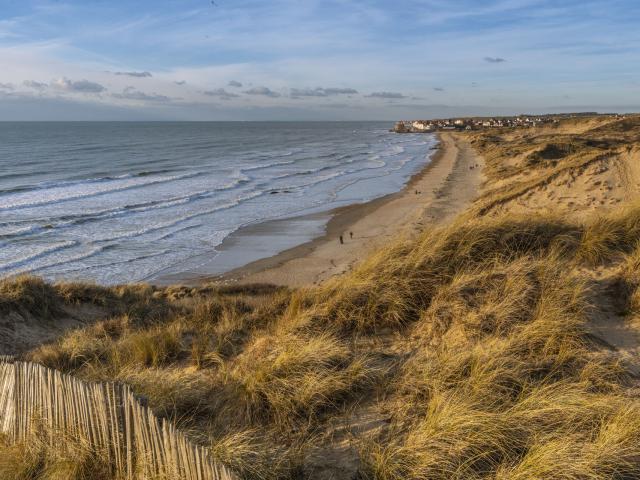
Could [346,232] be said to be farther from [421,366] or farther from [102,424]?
[102,424]

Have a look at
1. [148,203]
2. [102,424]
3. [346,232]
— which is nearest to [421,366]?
[102,424]

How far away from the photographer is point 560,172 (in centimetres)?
1912

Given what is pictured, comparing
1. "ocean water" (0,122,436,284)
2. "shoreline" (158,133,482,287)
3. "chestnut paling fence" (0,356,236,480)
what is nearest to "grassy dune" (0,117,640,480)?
"chestnut paling fence" (0,356,236,480)

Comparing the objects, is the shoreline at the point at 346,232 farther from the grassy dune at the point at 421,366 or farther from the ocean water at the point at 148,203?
the grassy dune at the point at 421,366

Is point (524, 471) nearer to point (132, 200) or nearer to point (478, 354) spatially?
point (478, 354)

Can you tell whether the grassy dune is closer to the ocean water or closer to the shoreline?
the shoreline

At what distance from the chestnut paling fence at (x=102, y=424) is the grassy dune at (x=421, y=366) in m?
0.21

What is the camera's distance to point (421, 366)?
5.00 meters

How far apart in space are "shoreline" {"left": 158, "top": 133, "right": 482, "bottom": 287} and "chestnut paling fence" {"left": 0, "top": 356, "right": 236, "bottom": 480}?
8497mm

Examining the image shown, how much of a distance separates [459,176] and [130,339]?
96.3ft

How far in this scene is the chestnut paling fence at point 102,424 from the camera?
11.4 feet

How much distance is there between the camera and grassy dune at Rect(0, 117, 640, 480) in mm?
3727

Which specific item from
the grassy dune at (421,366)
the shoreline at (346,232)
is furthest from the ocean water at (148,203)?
the grassy dune at (421,366)

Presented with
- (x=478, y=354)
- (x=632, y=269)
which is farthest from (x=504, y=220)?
(x=478, y=354)
